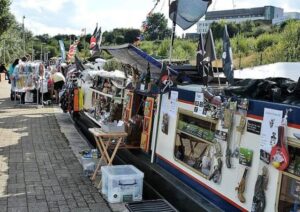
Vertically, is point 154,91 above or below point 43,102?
above

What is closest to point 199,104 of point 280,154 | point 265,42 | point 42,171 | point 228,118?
point 228,118

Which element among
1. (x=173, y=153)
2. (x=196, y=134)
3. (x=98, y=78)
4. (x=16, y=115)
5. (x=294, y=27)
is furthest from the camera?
(x=294, y=27)

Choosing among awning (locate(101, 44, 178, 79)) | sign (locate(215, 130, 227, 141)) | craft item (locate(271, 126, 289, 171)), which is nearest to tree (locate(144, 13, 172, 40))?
awning (locate(101, 44, 178, 79))

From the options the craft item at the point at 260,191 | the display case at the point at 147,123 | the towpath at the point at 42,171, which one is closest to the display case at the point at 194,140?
the craft item at the point at 260,191

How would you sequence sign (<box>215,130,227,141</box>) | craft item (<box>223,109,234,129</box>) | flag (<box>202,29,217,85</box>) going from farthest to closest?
1. flag (<box>202,29,217,85</box>)
2. sign (<box>215,130,227,141</box>)
3. craft item (<box>223,109,234,129</box>)

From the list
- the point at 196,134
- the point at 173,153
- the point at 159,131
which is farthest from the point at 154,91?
the point at 196,134

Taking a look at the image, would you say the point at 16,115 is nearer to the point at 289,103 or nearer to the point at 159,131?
the point at 159,131

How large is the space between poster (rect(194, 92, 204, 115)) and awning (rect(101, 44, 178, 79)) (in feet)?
3.26

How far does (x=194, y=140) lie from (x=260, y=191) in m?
1.47

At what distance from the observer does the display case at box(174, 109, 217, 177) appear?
495cm

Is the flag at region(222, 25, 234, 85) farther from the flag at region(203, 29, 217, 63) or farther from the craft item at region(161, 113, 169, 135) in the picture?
the craft item at region(161, 113, 169, 135)

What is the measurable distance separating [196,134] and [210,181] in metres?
0.62

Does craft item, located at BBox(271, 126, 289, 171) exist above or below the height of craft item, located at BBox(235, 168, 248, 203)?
above

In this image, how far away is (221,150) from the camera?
467 cm
